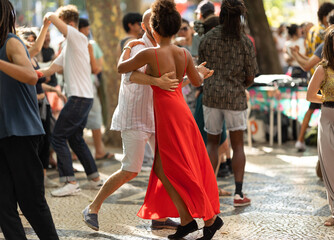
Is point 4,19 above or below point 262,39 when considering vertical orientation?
above

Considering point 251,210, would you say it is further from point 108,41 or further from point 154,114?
point 108,41

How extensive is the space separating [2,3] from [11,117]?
0.76 meters

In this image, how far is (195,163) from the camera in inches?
201

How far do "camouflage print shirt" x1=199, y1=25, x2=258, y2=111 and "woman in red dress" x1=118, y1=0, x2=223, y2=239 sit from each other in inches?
49.8

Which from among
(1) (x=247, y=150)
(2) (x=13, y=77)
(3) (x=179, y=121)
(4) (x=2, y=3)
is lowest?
(1) (x=247, y=150)

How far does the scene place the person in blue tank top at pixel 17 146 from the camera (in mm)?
4102

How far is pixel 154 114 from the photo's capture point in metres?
5.21

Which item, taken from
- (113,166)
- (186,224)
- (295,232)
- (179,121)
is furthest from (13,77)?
(113,166)

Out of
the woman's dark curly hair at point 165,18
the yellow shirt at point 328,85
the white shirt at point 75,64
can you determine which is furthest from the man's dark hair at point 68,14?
the yellow shirt at point 328,85

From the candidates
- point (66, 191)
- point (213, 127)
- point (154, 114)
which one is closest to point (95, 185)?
point (66, 191)

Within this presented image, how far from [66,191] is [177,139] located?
2.66 m

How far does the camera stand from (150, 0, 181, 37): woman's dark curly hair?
196 inches

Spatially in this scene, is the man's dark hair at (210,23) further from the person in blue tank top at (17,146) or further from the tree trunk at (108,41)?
the tree trunk at (108,41)

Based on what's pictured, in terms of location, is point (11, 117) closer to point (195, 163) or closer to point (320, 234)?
point (195, 163)
